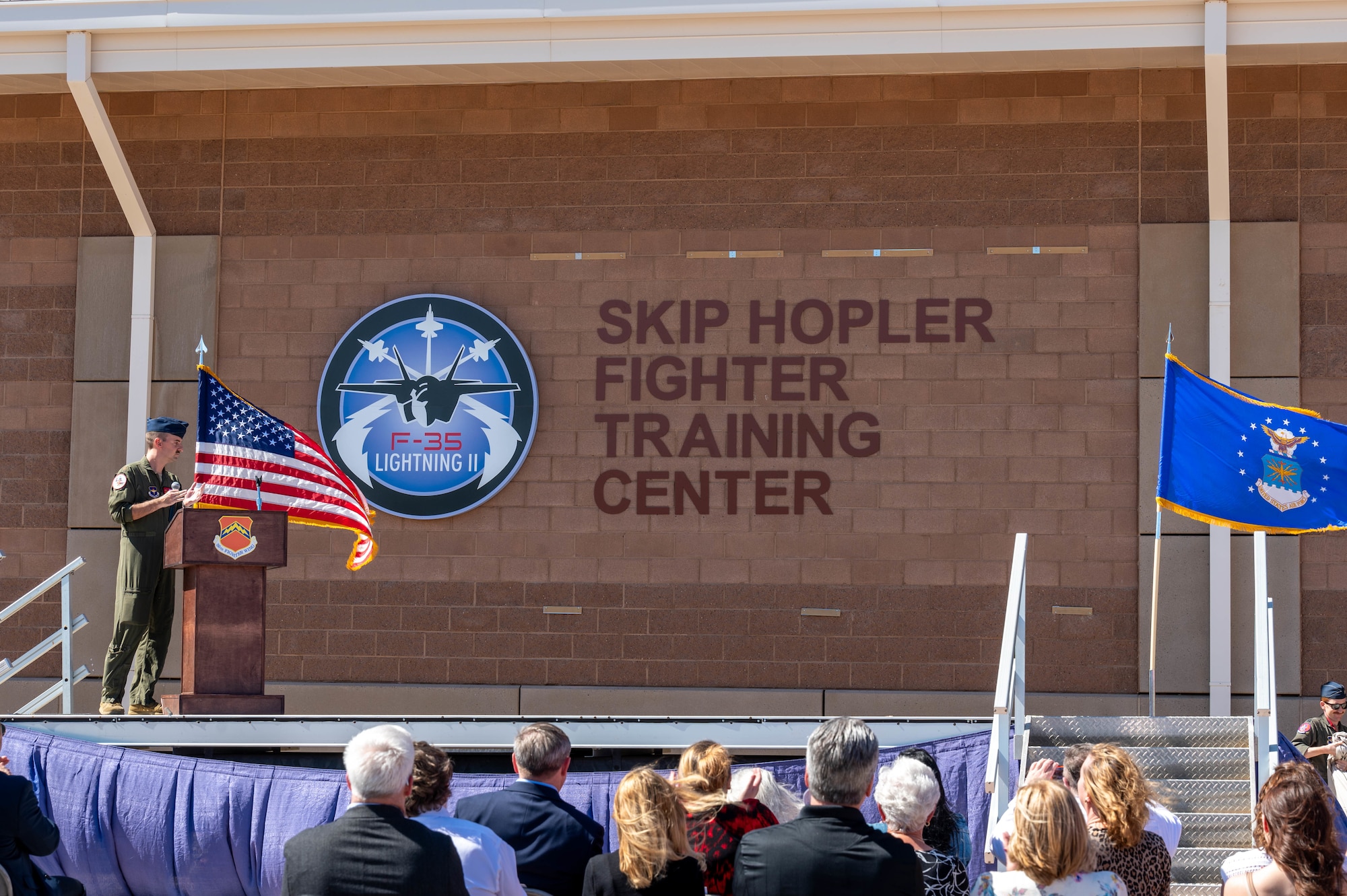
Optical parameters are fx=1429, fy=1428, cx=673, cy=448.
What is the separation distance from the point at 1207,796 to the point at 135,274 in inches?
318

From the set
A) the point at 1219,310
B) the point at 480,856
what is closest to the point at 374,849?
the point at 480,856

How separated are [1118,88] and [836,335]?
2608mm

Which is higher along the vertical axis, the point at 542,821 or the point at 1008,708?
the point at 1008,708

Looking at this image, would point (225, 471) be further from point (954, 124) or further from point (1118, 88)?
point (1118, 88)

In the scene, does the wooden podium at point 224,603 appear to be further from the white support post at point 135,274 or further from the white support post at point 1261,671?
the white support post at point 1261,671

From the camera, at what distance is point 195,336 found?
10625 millimetres

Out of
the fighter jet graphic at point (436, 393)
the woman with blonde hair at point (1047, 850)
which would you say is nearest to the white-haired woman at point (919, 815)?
the woman with blonde hair at point (1047, 850)

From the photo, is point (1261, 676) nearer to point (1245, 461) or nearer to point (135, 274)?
point (1245, 461)

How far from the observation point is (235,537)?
7840 mm

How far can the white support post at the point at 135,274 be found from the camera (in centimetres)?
1002

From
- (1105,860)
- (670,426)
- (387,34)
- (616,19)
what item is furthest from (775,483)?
(1105,860)

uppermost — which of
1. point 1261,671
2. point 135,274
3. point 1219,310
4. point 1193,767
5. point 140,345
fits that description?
point 135,274

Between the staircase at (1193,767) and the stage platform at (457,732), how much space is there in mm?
490

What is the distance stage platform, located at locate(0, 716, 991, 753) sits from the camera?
728cm
